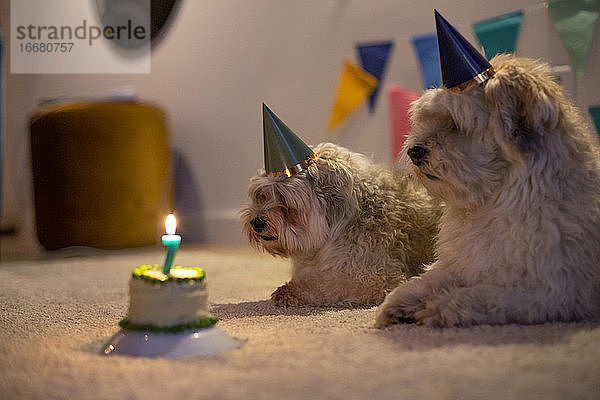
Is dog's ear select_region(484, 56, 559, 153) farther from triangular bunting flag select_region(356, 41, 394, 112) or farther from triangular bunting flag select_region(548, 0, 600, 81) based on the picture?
triangular bunting flag select_region(356, 41, 394, 112)

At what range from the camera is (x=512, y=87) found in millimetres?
1431

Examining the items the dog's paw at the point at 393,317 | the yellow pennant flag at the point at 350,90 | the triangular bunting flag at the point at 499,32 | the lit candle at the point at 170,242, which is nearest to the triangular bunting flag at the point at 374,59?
the yellow pennant flag at the point at 350,90

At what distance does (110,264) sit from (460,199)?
208 centimetres

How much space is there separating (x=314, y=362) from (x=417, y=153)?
0.62m

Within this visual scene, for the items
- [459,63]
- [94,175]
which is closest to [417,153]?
[459,63]

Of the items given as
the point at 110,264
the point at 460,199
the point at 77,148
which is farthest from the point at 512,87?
the point at 77,148

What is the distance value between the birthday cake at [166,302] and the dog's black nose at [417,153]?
61 centimetres

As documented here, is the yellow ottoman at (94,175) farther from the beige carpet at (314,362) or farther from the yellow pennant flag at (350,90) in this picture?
the beige carpet at (314,362)

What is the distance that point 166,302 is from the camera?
1288 millimetres

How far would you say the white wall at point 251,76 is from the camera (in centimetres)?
291

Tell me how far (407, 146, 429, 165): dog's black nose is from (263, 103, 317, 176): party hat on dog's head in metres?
0.42

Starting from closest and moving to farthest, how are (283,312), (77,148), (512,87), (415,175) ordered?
(512,87) < (415,175) < (283,312) < (77,148)

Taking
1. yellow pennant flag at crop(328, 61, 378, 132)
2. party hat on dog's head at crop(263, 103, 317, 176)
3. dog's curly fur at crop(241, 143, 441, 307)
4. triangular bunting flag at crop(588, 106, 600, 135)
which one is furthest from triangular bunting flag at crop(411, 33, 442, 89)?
party hat on dog's head at crop(263, 103, 317, 176)

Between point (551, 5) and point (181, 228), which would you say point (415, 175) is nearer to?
point (551, 5)
